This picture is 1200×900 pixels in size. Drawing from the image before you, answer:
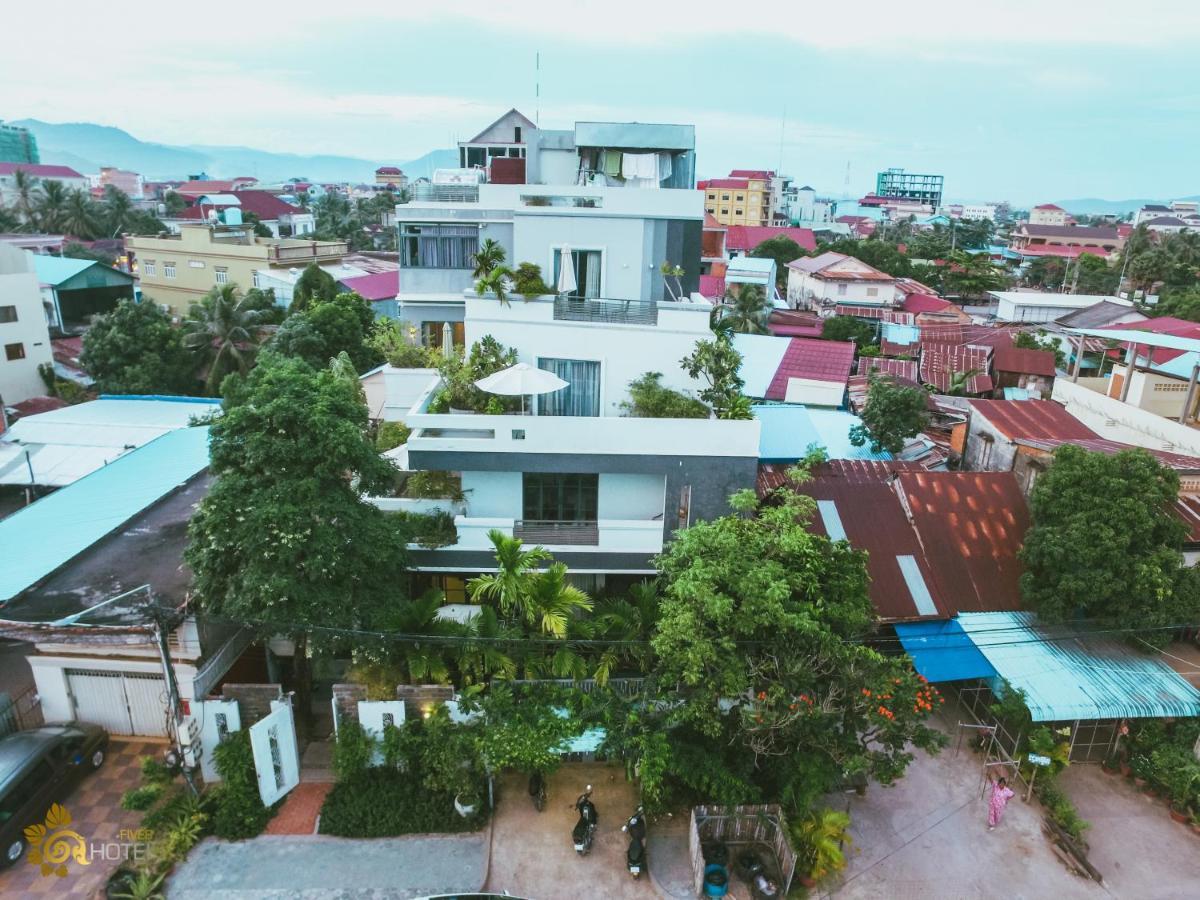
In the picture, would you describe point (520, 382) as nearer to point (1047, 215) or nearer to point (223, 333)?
point (223, 333)

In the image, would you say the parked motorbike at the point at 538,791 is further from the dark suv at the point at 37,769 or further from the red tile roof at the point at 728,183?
the red tile roof at the point at 728,183

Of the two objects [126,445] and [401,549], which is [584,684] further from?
[126,445]

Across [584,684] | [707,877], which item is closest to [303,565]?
[584,684]

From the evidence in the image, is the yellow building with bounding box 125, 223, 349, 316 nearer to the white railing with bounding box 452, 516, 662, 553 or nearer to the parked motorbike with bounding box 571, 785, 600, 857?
the white railing with bounding box 452, 516, 662, 553

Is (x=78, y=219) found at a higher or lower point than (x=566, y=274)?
higher

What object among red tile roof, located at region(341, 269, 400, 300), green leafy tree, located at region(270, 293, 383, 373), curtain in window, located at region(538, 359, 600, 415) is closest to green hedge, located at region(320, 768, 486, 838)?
curtain in window, located at region(538, 359, 600, 415)

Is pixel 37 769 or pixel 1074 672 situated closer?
pixel 37 769

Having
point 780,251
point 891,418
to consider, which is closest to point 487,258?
point 891,418
